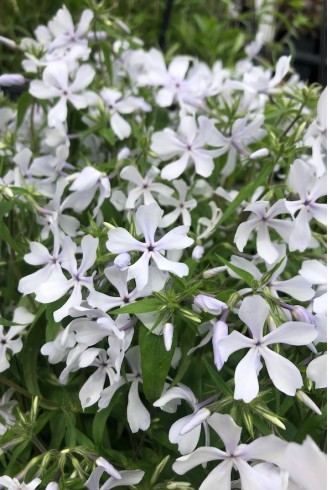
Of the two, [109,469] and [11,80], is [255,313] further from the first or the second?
[11,80]

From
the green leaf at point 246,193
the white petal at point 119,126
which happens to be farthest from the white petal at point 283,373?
the white petal at point 119,126

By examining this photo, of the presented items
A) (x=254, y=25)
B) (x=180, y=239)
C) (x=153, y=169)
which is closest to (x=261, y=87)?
(x=153, y=169)

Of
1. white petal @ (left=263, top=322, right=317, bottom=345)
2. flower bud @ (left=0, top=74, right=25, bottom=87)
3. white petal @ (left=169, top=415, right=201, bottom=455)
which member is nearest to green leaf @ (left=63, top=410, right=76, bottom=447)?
white petal @ (left=169, top=415, right=201, bottom=455)

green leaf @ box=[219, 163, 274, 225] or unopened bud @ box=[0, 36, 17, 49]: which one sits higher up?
unopened bud @ box=[0, 36, 17, 49]

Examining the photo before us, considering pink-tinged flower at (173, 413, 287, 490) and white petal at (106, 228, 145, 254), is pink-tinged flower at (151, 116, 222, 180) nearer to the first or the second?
white petal at (106, 228, 145, 254)

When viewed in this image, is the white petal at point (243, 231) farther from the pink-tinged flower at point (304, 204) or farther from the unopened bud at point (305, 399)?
the unopened bud at point (305, 399)

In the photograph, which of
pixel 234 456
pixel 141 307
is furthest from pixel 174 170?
pixel 234 456

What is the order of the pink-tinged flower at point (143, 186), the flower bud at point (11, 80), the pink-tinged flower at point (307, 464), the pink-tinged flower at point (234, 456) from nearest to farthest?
the pink-tinged flower at point (307, 464)
the pink-tinged flower at point (234, 456)
the pink-tinged flower at point (143, 186)
the flower bud at point (11, 80)
